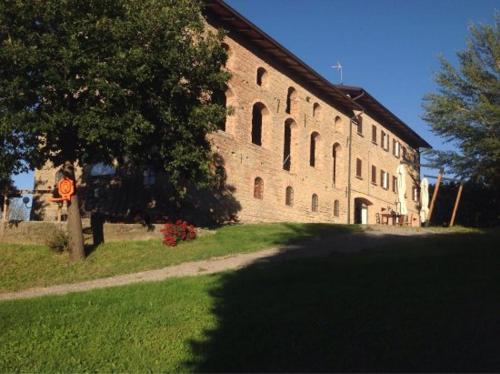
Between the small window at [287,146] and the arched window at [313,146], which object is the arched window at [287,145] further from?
the arched window at [313,146]

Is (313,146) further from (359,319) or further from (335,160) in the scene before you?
(359,319)

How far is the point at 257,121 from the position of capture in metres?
28.6

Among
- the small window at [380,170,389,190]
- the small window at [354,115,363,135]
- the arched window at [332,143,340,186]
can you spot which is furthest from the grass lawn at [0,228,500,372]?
the small window at [380,170,389,190]

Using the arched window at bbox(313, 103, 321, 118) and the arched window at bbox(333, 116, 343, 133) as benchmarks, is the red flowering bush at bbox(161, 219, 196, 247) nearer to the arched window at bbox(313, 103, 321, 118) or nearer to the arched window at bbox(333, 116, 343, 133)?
the arched window at bbox(313, 103, 321, 118)

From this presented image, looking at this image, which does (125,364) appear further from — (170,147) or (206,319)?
(170,147)

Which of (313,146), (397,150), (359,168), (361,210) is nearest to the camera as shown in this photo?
(313,146)

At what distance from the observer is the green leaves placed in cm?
1395

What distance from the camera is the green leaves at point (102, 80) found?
1395cm

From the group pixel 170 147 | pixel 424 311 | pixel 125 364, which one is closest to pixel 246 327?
pixel 125 364

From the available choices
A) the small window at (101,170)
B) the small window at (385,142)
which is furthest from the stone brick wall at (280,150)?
the small window at (385,142)

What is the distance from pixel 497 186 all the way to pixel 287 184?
465 inches

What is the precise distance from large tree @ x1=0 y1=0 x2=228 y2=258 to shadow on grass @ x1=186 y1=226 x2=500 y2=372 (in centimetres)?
540

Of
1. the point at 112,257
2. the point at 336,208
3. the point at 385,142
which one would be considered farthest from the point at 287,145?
the point at 112,257

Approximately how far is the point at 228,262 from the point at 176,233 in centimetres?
366
